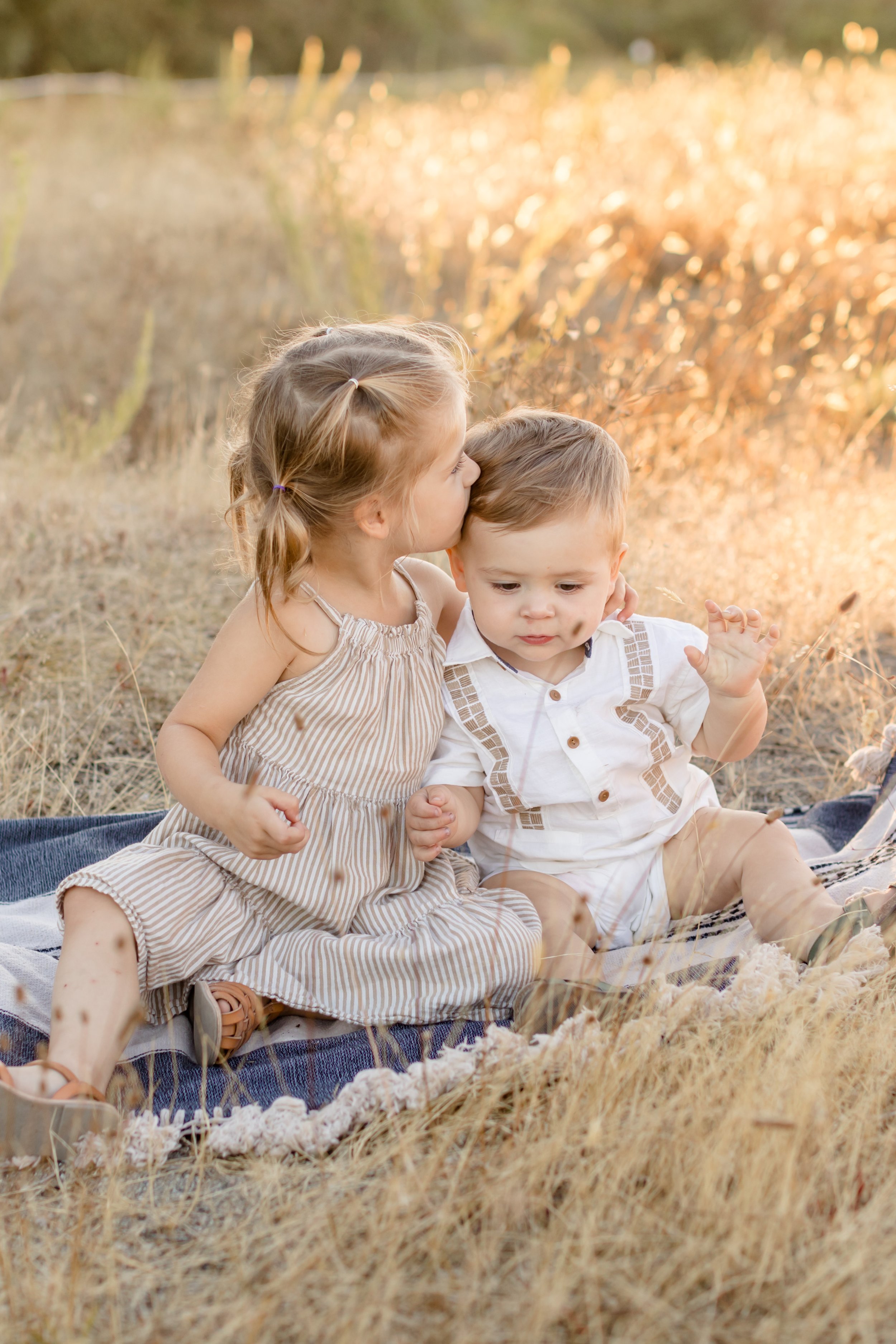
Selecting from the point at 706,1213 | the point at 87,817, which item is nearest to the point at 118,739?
the point at 87,817

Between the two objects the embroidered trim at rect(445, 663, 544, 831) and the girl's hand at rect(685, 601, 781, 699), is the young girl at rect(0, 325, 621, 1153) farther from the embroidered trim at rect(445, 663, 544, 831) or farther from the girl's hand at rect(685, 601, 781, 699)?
the girl's hand at rect(685, 601, 781, 699)

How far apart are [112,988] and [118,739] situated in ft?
4.40

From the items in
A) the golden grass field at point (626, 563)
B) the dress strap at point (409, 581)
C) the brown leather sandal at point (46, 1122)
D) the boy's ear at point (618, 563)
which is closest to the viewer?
the golden grass field at point (626, 563)

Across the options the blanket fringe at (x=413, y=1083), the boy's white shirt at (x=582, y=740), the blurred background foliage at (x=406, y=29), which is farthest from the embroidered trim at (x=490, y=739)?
the blurred background foliage at (x=406, y=29)

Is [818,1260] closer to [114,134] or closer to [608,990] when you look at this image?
[608,990]

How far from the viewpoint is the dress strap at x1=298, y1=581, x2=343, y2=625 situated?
2.03 meters

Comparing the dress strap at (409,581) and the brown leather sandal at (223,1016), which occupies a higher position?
the dress strap at (409,581)

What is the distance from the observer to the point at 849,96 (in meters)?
9.38

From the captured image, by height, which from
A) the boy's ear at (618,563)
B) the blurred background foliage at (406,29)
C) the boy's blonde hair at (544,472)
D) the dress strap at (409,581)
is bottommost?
the dress strap at (409,581)

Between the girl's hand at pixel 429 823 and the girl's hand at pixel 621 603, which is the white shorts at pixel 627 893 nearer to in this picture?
the girl's hand at pixel 429 823

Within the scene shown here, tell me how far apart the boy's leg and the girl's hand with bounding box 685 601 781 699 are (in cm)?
26

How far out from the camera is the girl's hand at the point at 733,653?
202 centimetres

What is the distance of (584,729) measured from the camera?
82.9 inches

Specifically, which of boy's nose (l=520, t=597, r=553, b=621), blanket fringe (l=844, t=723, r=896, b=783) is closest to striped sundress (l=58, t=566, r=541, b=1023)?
boy's nose (l=520, t=597, r=553, b=621)
